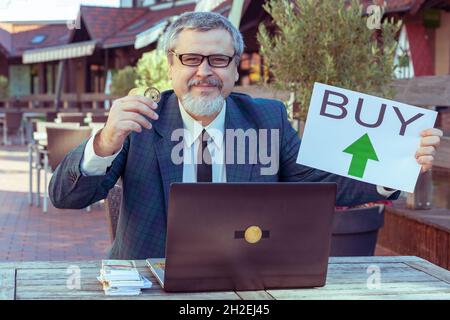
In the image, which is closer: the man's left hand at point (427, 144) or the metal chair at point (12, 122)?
the man's left hand at point (427, 144)

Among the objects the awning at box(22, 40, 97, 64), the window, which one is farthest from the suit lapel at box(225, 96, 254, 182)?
the window

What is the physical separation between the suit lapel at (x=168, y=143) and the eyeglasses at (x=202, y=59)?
0.25 m

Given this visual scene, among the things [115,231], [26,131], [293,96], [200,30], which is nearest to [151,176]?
[115,231]

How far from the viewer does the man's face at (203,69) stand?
267 centimetres

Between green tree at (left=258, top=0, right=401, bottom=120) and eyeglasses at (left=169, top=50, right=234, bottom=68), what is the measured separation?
9.22ft

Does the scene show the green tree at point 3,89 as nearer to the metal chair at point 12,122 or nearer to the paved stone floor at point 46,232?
the metal chair at point 12,122

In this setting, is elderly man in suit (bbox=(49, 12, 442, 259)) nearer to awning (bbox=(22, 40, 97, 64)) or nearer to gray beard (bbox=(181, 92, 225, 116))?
gray beard (bbox=(181, 92, 225, 116))

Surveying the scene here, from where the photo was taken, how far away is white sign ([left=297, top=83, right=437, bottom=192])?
2.19 m

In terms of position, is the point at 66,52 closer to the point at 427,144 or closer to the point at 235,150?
the point at 235,150

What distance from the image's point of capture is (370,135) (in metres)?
2.20

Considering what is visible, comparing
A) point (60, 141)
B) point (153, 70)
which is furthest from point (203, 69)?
point (153, 70)

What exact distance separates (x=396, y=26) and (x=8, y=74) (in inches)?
1043

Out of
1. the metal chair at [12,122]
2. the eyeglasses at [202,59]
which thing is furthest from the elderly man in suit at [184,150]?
the metal chair at [12,122]

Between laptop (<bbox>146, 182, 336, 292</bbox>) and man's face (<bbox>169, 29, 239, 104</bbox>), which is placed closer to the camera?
laptop (<bbox>146, 182, 336, 292</bbox>)
